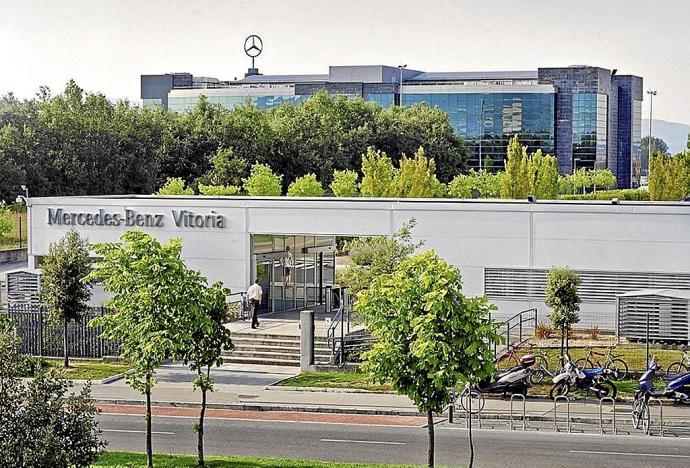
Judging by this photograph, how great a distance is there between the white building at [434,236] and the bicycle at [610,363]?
4.30 metres

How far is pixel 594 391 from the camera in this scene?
29891mm

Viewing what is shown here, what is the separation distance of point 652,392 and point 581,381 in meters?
2.45

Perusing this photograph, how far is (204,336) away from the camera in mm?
22281

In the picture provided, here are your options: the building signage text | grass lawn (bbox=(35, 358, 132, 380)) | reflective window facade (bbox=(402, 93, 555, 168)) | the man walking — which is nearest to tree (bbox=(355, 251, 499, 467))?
grass lawn (bbox=(35, 358, 132, 380))

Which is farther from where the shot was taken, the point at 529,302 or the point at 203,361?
the point at 529,302

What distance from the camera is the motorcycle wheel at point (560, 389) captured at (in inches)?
1170

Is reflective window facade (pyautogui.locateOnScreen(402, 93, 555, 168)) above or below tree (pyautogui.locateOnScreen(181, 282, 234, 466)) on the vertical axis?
above

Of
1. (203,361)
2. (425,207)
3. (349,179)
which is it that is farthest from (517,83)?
(203,361)

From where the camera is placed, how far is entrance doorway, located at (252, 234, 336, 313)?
1661 inches

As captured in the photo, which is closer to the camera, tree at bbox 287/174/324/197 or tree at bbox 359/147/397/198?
tree at bbox 359/147/397/198

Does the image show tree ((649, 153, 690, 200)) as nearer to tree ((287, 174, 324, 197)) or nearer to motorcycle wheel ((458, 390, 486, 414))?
tree ((287, 174, 324, 197))

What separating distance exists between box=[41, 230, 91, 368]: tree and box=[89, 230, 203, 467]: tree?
1212 centimetres

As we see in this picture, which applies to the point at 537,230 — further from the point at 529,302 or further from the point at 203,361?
the point at 203,361

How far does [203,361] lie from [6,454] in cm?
633
